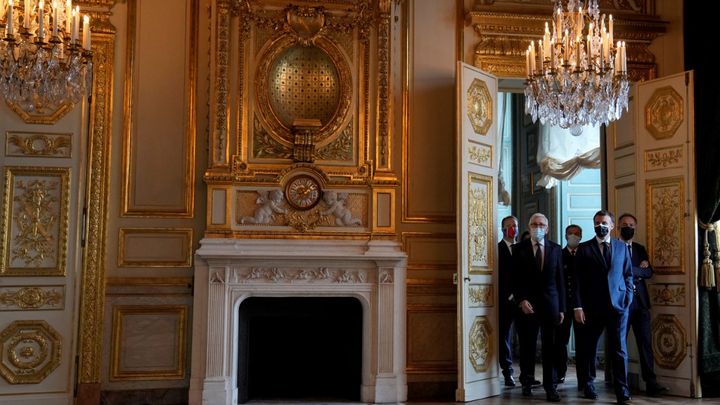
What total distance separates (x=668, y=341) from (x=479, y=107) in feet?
8.11

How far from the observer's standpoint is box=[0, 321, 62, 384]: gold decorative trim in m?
5.71

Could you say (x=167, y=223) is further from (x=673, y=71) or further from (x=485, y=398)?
(x=673, y=71)

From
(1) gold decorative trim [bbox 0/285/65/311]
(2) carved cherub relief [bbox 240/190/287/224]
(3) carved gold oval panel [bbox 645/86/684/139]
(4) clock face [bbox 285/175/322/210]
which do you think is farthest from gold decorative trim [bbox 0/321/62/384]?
(3) carved gold oval panel [bbox 645/86/684/139]

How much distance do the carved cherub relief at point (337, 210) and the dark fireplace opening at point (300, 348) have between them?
62 cm

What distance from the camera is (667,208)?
6.48 m

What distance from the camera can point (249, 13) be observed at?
6.11 m

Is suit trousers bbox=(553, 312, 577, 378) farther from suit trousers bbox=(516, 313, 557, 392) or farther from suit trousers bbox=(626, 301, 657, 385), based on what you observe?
suit trousers bbox=(626, 301, 657, 385)

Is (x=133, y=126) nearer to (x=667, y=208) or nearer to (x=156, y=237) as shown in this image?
(x=156, y=237)

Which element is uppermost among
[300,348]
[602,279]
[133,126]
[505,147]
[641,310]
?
[505,147]

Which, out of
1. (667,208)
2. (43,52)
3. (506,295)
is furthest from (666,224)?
(43,52)

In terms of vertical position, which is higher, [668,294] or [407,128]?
[407,128]

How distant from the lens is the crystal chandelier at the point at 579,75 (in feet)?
17.4

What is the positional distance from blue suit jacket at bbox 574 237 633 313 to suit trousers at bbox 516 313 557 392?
1.06 feet

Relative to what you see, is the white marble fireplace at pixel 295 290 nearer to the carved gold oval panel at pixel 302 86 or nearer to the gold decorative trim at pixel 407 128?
the gold decorative trim at pixel 407 128
